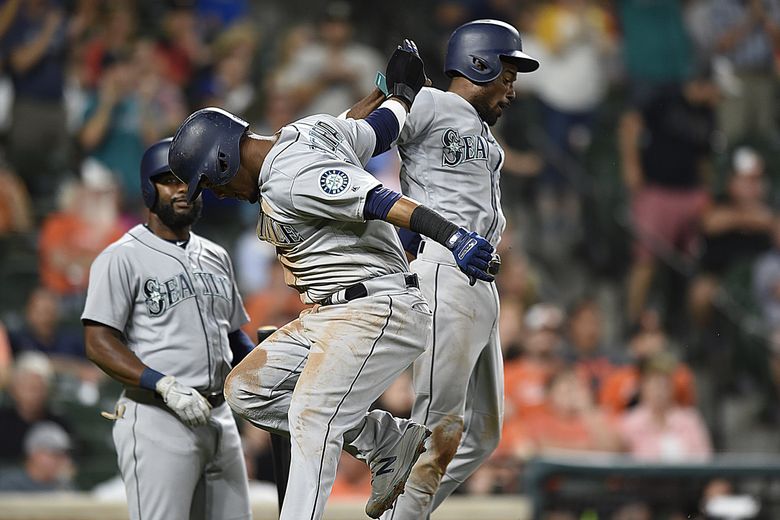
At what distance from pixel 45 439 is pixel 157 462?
10.4ft

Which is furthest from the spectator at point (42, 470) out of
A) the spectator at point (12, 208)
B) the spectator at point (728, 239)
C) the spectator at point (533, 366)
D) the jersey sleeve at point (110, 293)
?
the spectator at point (728, 239)

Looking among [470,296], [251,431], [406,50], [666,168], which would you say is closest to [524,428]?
[251,431]

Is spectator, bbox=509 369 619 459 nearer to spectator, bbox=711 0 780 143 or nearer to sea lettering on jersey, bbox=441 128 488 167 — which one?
spectator, bbox=711 0 780 143

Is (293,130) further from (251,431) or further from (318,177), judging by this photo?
(251,431)

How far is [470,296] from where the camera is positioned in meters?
4.34

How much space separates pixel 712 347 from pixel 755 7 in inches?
127

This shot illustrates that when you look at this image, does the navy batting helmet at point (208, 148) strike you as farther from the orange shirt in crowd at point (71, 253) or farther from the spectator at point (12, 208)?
the spectator at point (12, 208)

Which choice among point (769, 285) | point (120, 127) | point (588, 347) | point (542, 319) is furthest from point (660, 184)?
point (120, 127)

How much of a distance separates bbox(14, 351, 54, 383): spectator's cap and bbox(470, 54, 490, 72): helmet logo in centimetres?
407

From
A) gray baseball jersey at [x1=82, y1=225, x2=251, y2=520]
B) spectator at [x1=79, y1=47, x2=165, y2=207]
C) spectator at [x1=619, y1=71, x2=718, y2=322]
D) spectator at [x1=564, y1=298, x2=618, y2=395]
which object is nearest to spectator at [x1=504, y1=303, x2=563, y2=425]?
spectator at [x1=564, y1=298, x2=618, y2=395]

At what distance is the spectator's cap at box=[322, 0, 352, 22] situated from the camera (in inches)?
383

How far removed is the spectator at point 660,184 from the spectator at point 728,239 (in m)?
0.14

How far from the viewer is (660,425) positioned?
7.99 metres

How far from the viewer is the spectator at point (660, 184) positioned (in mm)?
9398
